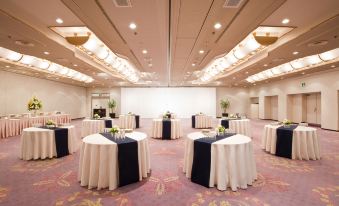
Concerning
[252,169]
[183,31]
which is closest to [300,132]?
[252,169]

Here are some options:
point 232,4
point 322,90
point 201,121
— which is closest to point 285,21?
point 232,4

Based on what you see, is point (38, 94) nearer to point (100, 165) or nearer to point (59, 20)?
point (59, 20)

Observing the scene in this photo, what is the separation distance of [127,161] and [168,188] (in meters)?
0.84

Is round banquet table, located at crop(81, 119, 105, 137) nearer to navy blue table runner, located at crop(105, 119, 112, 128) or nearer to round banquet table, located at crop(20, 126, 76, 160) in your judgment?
navy blue table runner, located at crop(105, 119, 112, 128)

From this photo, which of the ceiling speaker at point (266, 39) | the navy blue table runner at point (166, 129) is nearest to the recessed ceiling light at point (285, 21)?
the ceiling speaker at point (266, 39)

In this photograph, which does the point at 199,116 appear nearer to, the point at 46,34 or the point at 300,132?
the point at 300,132

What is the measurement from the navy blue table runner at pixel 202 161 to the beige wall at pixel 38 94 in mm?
11267

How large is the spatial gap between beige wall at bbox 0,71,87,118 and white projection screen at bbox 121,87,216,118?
13.6 feet

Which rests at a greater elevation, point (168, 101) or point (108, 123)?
point (168, 101)

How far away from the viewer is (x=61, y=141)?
529 centimetres

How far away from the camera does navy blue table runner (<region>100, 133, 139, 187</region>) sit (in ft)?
11.0

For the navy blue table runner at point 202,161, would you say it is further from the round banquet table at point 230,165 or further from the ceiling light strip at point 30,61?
the ceiling light strip at point 30,61

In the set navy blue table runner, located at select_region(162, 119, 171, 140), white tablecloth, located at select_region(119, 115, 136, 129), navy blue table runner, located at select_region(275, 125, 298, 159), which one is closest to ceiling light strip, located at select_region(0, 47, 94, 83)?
white tablecloth, located at select_region(119, 115, 136, 129)

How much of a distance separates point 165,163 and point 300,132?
11.7 ft
